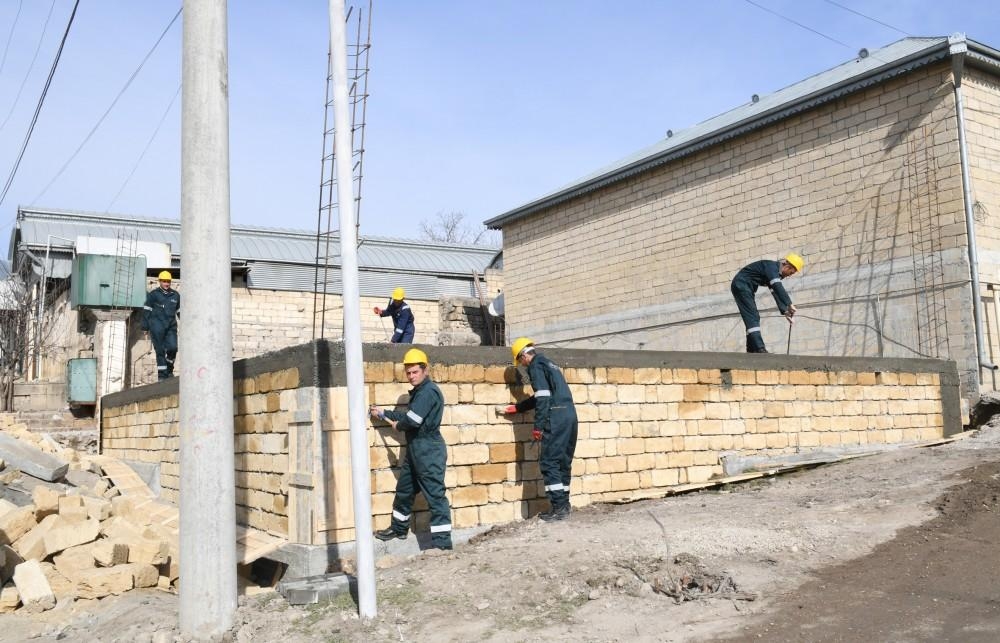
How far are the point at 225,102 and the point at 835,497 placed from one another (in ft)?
21.6

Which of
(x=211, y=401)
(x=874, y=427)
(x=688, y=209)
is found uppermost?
(x=688, y=209)

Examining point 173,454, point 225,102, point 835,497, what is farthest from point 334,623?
point 173,454

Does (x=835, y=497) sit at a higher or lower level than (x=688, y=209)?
lower

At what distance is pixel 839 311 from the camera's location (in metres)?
14.5

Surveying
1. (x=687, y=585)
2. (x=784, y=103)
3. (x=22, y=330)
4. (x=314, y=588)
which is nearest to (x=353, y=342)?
(x=314, y=588)

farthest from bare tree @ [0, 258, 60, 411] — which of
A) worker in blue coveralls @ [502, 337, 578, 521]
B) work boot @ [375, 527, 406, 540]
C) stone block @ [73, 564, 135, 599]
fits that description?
worker in blue coveralls @ [502, 337, 578, 521]

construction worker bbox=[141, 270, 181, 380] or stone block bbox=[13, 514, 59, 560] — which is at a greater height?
construction worker bbox=[141, 270, 181, 380]

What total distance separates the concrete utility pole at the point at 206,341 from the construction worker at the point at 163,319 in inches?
317

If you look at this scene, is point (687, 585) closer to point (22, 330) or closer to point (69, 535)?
point (69, 535)

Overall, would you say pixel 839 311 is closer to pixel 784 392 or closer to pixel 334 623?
pixel 784 392

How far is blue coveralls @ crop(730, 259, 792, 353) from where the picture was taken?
449 inches

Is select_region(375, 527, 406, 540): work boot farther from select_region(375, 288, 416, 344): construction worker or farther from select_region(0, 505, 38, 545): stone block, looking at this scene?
select_region(375, 288, 416, 344): construction worker

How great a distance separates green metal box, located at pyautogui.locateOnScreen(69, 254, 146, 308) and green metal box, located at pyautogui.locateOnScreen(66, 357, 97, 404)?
1867 millimetres

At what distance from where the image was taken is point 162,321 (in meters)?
13.3
